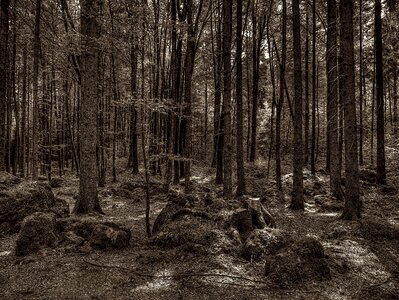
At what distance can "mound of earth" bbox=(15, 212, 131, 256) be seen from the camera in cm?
561

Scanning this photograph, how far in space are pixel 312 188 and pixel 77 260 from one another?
10.9 metres

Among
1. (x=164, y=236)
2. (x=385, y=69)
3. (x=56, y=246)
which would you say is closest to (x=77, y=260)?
(x=56, y=246)

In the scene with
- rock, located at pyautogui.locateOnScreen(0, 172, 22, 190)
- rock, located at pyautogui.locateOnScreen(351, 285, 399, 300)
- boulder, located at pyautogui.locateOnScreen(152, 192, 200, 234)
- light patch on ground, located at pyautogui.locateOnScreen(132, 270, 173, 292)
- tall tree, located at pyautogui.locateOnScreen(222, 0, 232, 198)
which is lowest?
rock, located at pyautogui.locateOnScreen(351, 285, 399, 300)

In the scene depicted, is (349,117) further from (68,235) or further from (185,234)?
(68,235)

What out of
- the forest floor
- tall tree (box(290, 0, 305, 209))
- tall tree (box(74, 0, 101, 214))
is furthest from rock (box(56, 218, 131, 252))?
tall tree (box(290, 0, 305, 209))

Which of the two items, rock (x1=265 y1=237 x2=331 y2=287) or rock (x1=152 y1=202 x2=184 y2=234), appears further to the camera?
rock (x1=152 y1=202 x2=184 y2=234)

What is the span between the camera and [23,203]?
7.32m

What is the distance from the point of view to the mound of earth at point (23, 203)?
695 centimetres

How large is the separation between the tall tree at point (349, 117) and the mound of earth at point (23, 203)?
25.6ft

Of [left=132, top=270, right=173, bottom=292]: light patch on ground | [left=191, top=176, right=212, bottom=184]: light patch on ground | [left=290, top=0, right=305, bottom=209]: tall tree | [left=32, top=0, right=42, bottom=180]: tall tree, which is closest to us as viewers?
[left=132, top=270, right=173, bottom=292]: light patch on ground

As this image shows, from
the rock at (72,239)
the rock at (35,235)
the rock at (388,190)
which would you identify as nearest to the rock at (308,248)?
the rock at (72,239)

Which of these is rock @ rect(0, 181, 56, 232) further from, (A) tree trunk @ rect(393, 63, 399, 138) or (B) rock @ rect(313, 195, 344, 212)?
(A) tree trunk @ rect(393, 63, 399, 138)

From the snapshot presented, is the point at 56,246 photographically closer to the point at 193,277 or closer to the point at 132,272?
→ the point at 132,272

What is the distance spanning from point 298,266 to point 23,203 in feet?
21.7
